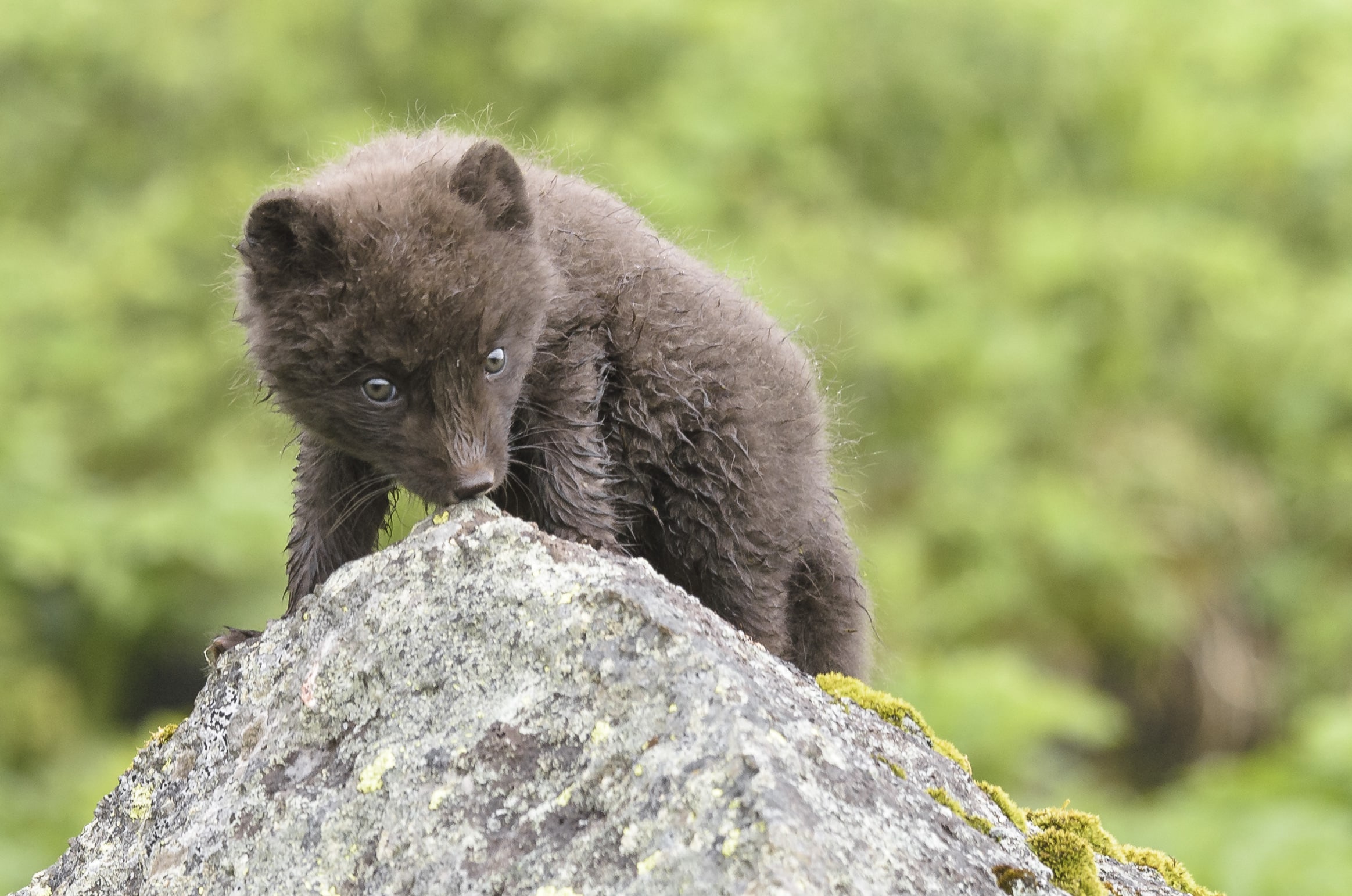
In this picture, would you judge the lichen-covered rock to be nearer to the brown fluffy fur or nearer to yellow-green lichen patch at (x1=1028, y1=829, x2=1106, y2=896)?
yellow-green lichen patch at (x1=1028, y1=829, x2=1106, y2=896)

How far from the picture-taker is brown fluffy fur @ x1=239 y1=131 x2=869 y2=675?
122 inches

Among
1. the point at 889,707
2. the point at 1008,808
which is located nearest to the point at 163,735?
the point at 889,707

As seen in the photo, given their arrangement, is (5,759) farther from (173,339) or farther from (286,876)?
(286,876)

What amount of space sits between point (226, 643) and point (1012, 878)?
194 centimetres

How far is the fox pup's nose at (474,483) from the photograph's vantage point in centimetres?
306

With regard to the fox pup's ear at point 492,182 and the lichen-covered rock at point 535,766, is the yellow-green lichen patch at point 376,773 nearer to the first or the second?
the lichen-covered rock at point 535,766

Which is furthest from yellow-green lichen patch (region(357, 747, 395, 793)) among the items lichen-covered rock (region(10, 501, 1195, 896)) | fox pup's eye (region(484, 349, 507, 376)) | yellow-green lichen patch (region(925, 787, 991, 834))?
yellow-green lichen patch (region(925, 787, 991, 834))

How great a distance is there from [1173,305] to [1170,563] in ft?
5.89

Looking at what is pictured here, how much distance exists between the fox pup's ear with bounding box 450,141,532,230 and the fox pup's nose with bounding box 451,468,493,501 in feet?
2.05

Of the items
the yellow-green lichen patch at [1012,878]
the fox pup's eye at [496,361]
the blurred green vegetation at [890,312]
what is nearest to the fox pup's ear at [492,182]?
the fox pup's eye at [496,361]

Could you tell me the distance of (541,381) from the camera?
11.5 feet

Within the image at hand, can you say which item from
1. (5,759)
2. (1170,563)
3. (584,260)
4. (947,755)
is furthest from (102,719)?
(1170,563)

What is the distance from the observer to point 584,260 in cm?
368

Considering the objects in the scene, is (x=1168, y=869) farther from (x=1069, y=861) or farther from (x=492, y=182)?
(x=492, y=182)
